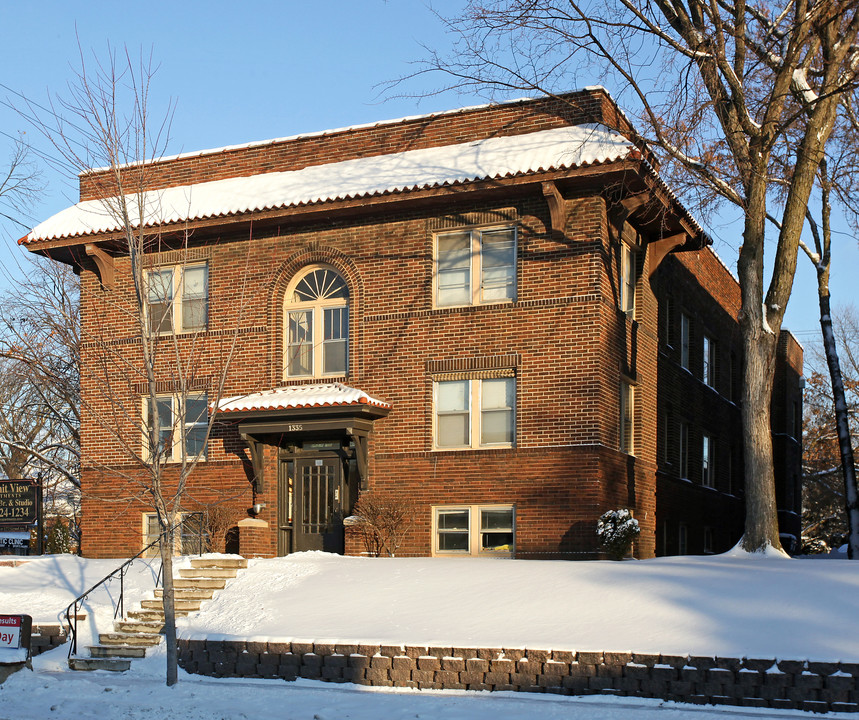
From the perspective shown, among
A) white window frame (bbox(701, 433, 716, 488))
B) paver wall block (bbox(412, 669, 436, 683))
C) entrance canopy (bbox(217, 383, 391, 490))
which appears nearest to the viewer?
paver wall block (bbox(412, 669, 436, 683))

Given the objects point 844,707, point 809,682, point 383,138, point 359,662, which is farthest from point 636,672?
point 383,138

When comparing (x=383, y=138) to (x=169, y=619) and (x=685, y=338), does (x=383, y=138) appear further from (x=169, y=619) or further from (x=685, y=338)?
(x=169, y=619)

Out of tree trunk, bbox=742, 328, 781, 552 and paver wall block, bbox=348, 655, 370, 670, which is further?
tree trunk, bbox=742, 328, 781, 552

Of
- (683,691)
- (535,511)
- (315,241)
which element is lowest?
(683,691)

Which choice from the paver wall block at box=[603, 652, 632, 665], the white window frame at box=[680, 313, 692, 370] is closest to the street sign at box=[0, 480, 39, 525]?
the paver wall block at box=[603, 652, 632, 665]

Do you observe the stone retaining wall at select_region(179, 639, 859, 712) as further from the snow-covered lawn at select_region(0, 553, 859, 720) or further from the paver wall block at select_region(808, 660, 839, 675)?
the snow-covered lawn at select_region(0, 553, 859, 720)

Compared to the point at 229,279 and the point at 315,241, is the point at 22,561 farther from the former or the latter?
the point at 315,241

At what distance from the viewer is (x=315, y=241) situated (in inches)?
A: 845

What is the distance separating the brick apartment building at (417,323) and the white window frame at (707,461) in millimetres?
4835

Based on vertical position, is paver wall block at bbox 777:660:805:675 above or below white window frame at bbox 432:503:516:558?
below

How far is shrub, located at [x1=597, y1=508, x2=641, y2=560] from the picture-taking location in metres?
17.7

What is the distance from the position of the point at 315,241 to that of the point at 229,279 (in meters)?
2.14

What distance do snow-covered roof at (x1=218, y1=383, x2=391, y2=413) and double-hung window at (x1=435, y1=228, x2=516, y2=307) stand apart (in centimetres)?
252

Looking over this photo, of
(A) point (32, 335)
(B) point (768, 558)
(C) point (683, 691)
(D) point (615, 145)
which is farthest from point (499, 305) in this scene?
(A) point (32, 335)
